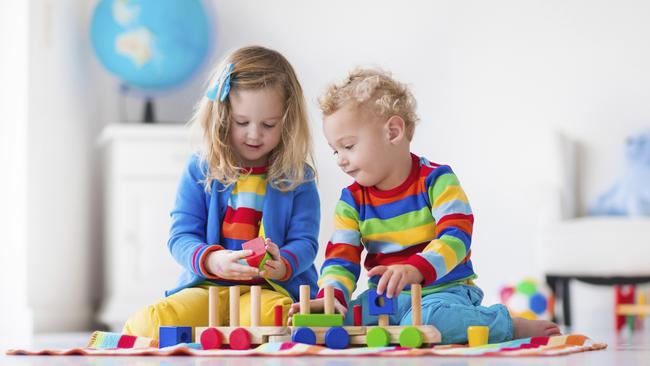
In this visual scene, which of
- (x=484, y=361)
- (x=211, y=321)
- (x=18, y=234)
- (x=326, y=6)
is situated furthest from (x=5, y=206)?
(x=484, y=361)

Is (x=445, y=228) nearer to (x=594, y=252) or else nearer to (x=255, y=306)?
(x=255, y=306)

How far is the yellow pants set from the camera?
1501mm

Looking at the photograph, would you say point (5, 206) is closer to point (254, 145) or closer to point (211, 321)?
point (254, 145)

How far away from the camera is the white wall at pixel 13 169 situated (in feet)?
9.49

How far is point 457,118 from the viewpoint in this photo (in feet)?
11.6

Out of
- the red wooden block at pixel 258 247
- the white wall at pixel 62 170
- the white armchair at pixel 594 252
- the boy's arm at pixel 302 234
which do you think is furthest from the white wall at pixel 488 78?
the red wooden block at pixel 258 247

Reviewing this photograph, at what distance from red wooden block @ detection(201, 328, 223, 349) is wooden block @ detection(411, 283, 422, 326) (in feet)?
0.89

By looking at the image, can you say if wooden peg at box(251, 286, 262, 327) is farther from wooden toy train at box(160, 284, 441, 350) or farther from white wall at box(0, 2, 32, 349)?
white wall at box(0, 2, 32, 349)

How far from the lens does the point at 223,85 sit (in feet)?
5.20

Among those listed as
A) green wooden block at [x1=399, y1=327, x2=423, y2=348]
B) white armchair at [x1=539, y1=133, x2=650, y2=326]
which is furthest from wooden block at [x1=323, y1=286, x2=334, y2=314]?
white armchair at [x1=539, y1=133, x2=650, y2=326]

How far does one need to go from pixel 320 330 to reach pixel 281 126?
0.43m

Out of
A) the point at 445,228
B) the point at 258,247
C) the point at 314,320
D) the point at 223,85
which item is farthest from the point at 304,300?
the point at 223,85

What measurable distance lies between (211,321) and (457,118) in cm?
232

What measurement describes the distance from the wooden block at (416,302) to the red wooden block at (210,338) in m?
0.27
